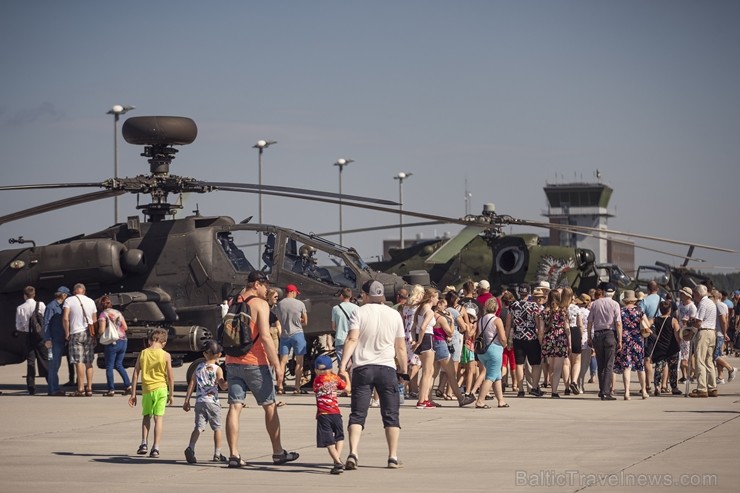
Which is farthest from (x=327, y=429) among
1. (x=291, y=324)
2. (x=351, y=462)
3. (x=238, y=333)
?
(x=291, y=324)

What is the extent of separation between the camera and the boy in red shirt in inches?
425

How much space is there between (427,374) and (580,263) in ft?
57.5

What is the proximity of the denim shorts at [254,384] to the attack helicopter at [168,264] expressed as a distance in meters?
8.24

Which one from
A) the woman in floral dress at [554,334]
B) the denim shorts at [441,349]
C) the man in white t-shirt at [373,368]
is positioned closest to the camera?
the man in white t-shirt at [373,368]

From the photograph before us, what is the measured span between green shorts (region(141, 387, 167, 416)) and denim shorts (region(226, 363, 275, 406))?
3.02ft

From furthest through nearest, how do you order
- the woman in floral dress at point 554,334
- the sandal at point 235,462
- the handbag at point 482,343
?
the woman in floral dress at point 554,334, the handbag at point 482,343, the sandal at point 235,462

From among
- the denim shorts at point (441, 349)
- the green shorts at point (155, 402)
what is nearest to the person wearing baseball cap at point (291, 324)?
the denim shorts at point (441, 349)

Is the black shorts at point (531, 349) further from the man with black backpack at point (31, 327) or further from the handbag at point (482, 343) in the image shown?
Answer: the man with black backpack at point (31, 327)

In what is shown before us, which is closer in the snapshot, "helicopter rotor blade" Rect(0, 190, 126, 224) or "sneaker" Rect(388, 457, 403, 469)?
"sneaker" Rect(388, 457, 403, 469)

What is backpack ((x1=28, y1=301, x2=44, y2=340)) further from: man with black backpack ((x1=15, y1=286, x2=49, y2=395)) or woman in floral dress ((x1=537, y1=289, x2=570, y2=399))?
woman in floral dress ((x1=537, y1=289, x2=570, y2=399))

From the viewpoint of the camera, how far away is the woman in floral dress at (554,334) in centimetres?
1914

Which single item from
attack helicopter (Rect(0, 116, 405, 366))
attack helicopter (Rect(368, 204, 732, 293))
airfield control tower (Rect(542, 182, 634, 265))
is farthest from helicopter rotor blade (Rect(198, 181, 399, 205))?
airfield control tower (Rect(542, 182, 634, 265))

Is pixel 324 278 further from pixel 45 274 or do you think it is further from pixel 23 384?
pixel 23 384

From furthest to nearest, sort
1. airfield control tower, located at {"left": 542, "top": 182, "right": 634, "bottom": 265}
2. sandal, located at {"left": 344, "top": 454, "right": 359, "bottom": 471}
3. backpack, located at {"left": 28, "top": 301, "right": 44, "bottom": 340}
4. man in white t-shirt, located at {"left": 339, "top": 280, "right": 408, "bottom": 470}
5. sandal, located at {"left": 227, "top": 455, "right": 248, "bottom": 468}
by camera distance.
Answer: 1. airfield control tower, located at {"left": 542, "top": 182, "right": 634, "bottom": 265}
2. backpack, located at {"left": 28, "top": 301, "right": 44, "bottom": 340}
3. sandal, located at {"left": 227, "top": 455, "right": 248, "bottom": 468}
4. man in white t-shirt, located at {"left": 339, "top": 280, "right": 408, "bottom": 470}
5. sandal, located at {"left": 344, "top": 454, "right": 359, "bottom": 471}
